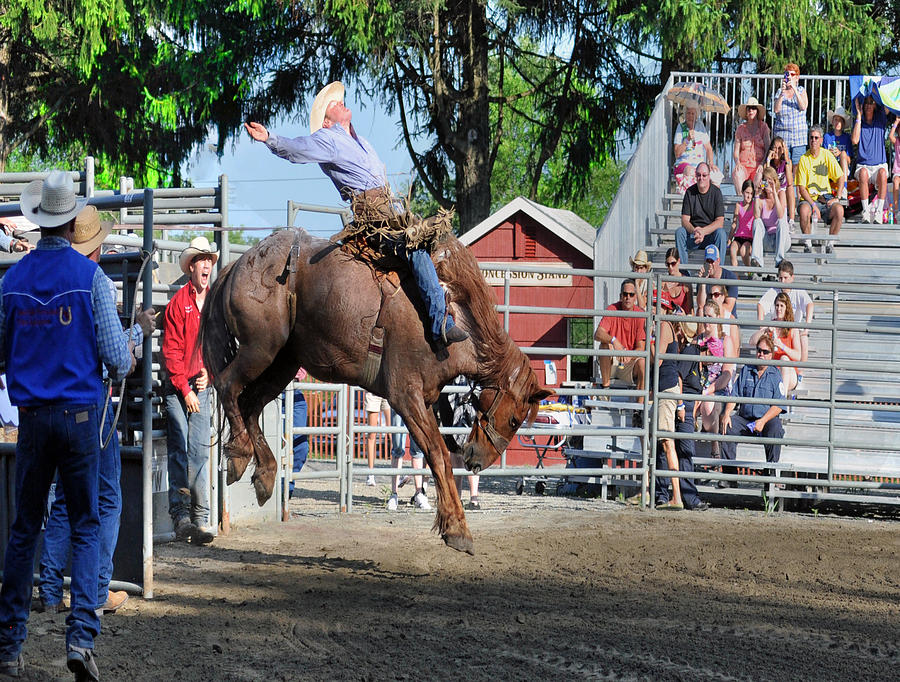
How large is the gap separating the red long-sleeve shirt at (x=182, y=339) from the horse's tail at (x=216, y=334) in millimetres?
802

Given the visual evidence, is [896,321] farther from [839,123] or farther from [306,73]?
[306,73]

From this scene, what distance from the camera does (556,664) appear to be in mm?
4832

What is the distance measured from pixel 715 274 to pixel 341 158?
657 centimetres

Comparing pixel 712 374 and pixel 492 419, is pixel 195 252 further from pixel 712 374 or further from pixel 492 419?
pixel 712 374

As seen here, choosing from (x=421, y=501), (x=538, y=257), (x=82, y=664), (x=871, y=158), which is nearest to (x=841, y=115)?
(x=871, y=158)

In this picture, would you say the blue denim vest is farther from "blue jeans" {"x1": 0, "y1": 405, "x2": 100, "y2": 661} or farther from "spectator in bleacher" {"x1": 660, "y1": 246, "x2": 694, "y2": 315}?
"spectator in bleacher" {"x1": 660, "y1": 246, "x2": 694, "y2": 315}

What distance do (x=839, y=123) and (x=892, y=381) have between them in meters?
5.67

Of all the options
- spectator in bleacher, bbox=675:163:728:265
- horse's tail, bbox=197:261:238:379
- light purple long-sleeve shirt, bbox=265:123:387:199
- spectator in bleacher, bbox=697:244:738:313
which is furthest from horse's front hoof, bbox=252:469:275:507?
spectator in bleacher, bbox=675:163:728:265

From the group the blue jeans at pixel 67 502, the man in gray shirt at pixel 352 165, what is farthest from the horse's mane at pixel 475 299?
the blue jeans at pixel 67 502

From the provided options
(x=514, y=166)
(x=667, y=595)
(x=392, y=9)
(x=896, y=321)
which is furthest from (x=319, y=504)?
(x=514, y=166)

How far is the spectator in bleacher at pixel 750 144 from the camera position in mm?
15531

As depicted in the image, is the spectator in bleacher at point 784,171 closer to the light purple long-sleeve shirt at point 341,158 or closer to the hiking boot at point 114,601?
the light purple long-sleeve shirt at point 341,158

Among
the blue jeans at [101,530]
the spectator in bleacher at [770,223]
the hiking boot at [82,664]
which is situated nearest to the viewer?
the hiking boot at [82,664]

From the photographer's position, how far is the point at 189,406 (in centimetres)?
796
